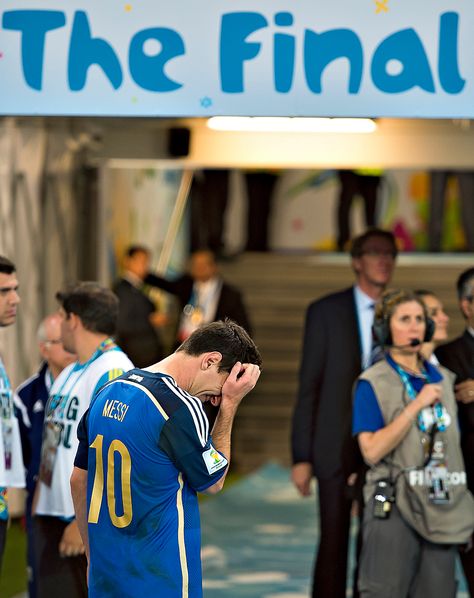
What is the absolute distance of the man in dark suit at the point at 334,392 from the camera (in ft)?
21.5

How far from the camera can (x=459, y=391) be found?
18.9 feet

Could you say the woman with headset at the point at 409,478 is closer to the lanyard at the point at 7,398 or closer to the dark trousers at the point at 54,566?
the dark trousers at the point at 54,566

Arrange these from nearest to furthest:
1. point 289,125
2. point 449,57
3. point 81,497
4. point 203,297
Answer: point 81,497
point 449,57
point 289,125
point 203,297

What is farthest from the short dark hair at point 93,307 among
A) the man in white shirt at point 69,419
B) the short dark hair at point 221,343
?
the short dark hair at point 221,343

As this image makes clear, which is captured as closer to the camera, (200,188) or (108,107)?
(108,107)

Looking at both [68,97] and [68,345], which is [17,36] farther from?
[68,345]

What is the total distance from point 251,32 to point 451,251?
640 inches

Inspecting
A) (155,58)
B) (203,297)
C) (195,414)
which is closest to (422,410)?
(155,58)

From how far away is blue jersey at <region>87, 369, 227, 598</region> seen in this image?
366 cm

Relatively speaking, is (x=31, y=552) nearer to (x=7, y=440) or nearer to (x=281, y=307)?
(x=7, y=440)

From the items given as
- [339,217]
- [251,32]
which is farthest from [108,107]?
[339,217]

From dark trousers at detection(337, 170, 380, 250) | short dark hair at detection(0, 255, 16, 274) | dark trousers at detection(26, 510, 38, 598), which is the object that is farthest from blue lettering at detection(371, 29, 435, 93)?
dark trousers at detection(337, 170, 380, 250)

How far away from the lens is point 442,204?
20.6 m

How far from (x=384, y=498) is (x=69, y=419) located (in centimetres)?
124
